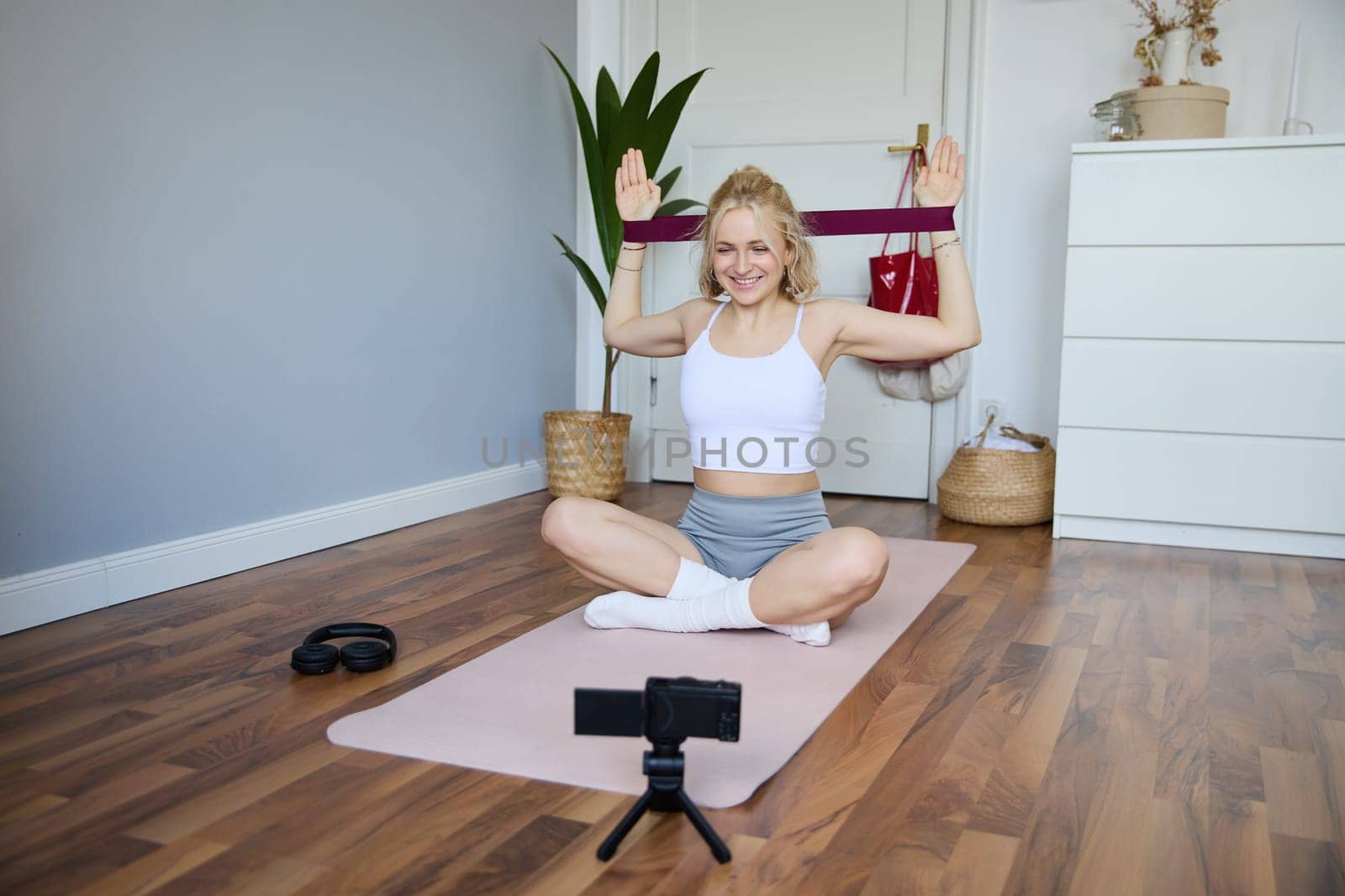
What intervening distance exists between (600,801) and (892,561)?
1.58m

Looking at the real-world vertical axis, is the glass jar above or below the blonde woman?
above

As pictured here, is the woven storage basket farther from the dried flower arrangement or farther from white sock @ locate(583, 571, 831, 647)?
white sock @ locate(583, 571, 831, 647)

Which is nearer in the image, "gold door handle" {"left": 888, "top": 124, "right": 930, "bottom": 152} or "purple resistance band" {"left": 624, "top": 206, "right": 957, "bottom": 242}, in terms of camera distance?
"purple resistance band" {"left": 624, "top": 206, "right": 957, "bottom": 242}

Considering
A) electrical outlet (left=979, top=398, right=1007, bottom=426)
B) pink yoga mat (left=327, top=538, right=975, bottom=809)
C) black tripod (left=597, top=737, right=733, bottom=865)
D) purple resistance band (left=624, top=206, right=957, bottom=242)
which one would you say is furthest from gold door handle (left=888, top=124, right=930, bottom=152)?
black tripod (left=597, top=737, right=733, bottom=865)

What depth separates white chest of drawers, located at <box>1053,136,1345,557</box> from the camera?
116 inches

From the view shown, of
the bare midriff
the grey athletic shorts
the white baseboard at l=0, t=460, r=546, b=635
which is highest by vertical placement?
the bare midriff

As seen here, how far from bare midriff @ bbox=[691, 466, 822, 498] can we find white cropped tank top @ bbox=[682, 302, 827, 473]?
11 mm

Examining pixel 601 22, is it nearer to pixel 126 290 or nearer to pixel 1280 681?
pixel 126 290

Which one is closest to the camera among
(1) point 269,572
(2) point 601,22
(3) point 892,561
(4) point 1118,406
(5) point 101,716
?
(5) point 101,716

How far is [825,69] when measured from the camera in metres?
3.90

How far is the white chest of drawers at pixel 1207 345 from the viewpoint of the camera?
9.67 ft

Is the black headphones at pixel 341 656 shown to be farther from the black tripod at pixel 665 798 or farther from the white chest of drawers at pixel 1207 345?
the white chest of drawers at pixel 1207 345

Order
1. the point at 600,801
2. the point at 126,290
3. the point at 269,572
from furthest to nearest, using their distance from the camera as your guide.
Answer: the point at 269,572 < the point at 126,290 < the point at 600,801

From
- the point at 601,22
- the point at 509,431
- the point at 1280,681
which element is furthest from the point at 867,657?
the point at 601,22
